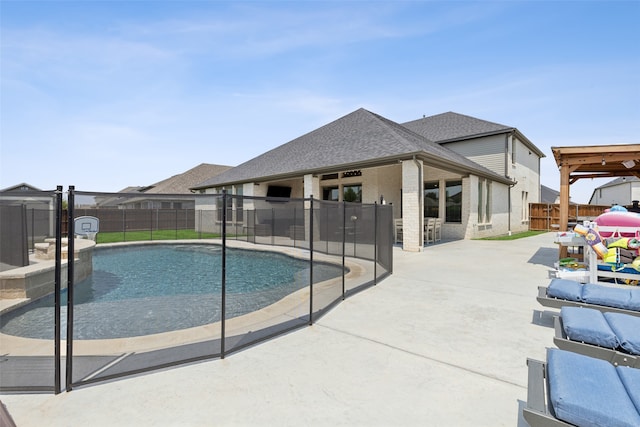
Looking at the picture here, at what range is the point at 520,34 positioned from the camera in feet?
27.1

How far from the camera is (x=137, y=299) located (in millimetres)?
6227

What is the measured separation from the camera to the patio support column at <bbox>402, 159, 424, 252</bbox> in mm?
11211

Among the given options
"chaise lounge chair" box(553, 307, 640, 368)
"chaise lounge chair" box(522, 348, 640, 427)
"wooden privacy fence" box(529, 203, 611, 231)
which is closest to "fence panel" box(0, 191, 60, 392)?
"chaise lounge chair" box(522, 348, 640, 427)

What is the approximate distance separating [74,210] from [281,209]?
13970 millimetres

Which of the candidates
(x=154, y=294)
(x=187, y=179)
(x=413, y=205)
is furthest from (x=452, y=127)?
(x=187, y=179)

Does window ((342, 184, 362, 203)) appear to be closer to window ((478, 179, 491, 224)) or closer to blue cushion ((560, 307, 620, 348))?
window ((478, 179, 491, 224))

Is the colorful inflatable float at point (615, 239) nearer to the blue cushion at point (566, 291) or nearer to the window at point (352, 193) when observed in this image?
the blue cushion at point (566, 291)

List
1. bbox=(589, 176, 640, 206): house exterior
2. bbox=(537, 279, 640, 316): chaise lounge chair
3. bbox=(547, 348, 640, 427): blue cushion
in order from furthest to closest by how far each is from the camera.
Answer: bbox=(589, 176, 640, 206): house exterior, bbox=(537, 279, 640, 316): chaise lounge chair, bbox=(547, 348, 640, 427): blue cushion

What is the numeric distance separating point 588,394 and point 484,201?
16392 mm

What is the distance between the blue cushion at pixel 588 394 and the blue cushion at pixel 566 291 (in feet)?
7.47

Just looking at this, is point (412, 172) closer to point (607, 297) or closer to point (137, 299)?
point (607, 297)

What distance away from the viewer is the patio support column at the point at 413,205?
36.8 feet

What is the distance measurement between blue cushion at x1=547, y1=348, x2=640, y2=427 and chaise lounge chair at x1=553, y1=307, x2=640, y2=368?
0.69 metres

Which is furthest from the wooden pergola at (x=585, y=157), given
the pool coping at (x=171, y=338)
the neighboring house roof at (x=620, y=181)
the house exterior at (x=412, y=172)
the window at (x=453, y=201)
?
the neighboring house roof at (x=620, y=181)
